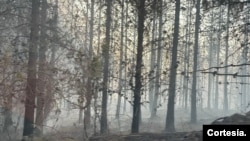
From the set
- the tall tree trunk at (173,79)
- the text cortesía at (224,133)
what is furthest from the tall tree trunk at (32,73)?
the text cortesía at (224,133)

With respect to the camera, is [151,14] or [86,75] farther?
[86,75]

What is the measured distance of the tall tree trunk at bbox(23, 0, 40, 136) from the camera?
14397 millimetres

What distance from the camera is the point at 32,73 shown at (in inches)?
563

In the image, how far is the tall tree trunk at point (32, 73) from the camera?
47.2ft

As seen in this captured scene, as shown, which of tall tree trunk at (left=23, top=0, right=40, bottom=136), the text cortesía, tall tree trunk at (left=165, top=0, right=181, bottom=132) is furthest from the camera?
tall tree trunk at (left=165, top=0, right=181, bottom=132)

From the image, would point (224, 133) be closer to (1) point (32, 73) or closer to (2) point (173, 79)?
(1) point (32, 73)

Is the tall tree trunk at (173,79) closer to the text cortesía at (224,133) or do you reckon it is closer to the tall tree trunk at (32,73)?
the tall tree trunk at (32,73)

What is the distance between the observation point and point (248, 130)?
24.0ft

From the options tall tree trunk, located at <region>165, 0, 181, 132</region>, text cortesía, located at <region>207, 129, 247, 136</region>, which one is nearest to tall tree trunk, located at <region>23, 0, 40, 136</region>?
tall tree trunk, located at <region>165, 0, 181, 132</region>

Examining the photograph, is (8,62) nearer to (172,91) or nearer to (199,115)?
(172,91)

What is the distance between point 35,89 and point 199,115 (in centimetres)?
2525

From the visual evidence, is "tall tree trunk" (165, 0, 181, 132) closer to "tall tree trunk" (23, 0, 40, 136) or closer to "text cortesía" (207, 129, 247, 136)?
"tall tree trunk" (23, 0, 40, 136)

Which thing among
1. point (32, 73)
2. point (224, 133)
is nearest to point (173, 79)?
point (32, 73)

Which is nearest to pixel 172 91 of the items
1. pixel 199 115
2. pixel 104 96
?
pixel 104 96
